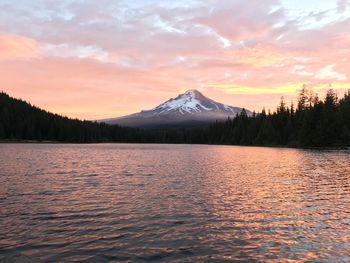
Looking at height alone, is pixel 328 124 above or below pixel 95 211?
above

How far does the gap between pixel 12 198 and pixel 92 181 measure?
12527mm

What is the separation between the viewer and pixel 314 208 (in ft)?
85.7

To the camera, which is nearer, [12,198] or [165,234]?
[165,234]

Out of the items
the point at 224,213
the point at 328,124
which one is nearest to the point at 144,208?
the point at 224,213

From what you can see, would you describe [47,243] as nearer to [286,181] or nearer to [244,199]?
[244,199]

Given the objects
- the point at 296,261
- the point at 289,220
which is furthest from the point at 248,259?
the point at 289,220

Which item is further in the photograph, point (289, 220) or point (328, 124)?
point (328, 124)

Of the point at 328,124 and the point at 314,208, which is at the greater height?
the point at 328,124

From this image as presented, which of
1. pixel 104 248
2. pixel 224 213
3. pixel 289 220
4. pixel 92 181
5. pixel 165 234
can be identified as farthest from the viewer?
pixel 92 181

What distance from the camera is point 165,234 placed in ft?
61.2

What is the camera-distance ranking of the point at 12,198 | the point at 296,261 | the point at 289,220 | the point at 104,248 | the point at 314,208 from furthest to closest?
the point at 12,198 < the point at 314,208 < the point at 289,220 < the point at 104,248 < the point at 296,261

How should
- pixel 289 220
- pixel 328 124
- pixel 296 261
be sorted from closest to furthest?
pixel 296 261 → pixel 289 220 → pixel 328 124

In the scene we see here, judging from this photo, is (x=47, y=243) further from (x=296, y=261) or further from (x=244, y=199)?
(x=244, y=199)

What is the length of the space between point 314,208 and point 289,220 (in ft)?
15.9
